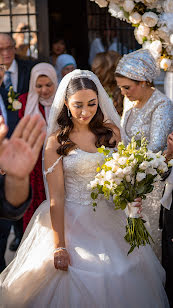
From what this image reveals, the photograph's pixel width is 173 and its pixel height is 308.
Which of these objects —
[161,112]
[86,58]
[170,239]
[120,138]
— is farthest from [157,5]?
[86,58]

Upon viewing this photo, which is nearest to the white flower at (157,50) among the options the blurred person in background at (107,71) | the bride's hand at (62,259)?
the blurred person in background at (107,71)

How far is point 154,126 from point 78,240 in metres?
1.19

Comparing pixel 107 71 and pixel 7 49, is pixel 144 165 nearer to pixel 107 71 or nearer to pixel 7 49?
pixel 107 71

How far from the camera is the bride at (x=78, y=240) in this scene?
3115 millimetres

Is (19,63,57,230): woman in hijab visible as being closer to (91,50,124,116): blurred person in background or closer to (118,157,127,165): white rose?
(91,50,124,116): blurred person in background

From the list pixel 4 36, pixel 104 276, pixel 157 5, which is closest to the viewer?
pixel 104 276

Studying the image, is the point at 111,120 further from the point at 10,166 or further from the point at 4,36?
the point at 4,36

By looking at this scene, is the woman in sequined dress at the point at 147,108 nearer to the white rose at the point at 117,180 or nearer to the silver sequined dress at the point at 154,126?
the silver sequined dress at the point at 154,126

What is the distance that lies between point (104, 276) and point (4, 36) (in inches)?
131

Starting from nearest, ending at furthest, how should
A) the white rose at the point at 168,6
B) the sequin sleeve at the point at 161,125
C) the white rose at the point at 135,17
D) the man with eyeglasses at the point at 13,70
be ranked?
1. the sequin sleeve at the point at 161,125
2. the white rose at the point at 168,6
3. the white rose at the point at 135,17
4. the man with eyeglasses at the point at 13,70

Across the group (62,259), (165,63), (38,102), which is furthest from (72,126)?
(165,63)

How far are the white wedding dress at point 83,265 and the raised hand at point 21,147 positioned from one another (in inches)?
46.3

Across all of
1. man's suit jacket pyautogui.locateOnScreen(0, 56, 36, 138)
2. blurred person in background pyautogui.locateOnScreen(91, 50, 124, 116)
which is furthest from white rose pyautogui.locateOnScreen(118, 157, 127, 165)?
blurred person in background pyautogui.locateOnScreen(91, 50, 124, 116)

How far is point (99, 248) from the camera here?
3299 millimetres
